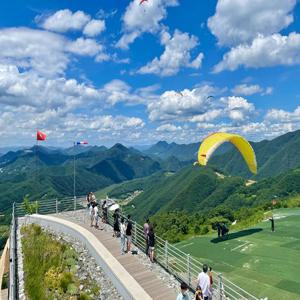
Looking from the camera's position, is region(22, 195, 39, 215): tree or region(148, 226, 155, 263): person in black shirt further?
region(22, 195, 39, 215): tree

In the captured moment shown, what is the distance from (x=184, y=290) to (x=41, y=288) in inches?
330

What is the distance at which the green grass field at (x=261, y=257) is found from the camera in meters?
17.1

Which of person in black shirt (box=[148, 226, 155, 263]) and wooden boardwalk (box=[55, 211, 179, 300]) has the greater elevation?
person in black shirt (box=[148, 226, 155, 263])

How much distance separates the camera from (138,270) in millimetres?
16844

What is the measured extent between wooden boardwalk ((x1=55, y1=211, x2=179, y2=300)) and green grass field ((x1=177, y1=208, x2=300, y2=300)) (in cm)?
482

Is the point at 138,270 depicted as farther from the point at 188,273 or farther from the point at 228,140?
the point at 228,140

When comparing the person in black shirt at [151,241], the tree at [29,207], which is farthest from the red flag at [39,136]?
the person in black shirt at [151,241]

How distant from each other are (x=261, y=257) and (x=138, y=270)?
9019 millimetres

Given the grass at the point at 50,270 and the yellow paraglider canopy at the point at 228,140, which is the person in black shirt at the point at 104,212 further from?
the yellow paraglider canopy at the point at 228,140

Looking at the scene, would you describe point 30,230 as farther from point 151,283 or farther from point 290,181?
point 290,181

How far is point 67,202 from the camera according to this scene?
31812mm

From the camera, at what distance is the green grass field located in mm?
17141

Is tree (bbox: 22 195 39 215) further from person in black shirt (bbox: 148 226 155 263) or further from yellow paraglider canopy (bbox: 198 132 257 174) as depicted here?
person in black shirt (bbox: 148 226 155 263)

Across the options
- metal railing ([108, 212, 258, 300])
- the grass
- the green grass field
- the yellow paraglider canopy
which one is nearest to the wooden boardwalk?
metal railing ([108, 212, 258, 300])
